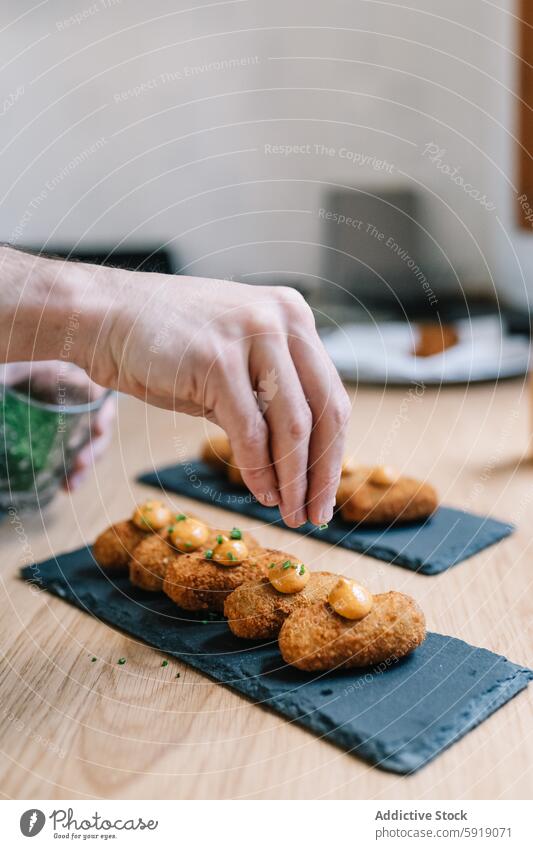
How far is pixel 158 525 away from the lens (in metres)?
1.01

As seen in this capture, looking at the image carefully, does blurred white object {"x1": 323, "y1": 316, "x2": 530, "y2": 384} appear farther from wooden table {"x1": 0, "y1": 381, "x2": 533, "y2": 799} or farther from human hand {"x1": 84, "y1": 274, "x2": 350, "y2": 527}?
human hand {"x1": 84, "y1": 274, "x2": 350, "y2": 527}

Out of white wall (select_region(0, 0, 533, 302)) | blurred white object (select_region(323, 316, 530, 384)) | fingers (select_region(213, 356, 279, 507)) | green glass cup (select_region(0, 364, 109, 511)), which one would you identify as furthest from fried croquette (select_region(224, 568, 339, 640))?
white wall (select_region(0, 0, 533, 302))

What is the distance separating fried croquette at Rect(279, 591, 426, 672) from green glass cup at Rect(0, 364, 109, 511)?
0.53 metres

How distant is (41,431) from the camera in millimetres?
1191

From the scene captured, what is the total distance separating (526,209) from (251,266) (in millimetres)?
881

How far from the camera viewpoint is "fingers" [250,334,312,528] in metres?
0.72

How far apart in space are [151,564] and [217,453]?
0.41 metres

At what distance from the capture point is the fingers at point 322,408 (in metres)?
0.74

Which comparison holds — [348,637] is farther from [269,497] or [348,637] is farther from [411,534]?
[411,534]

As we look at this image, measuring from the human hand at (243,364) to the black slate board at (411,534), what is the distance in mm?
286

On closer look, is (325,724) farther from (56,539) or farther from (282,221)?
(282,221)

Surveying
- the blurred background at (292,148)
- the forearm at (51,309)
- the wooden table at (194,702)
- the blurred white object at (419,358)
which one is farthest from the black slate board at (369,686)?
the blurred background at (292,148)

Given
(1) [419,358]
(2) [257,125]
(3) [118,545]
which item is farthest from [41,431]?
(2) [257,125]

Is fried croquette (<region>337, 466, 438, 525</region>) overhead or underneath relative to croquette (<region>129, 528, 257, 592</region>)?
overhead
